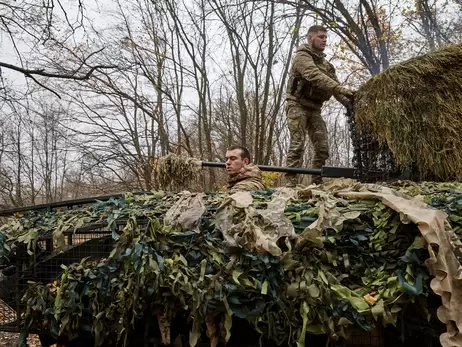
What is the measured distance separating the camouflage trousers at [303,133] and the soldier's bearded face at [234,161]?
1.02 metres

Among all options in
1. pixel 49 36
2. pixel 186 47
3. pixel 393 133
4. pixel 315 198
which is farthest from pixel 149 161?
pixel 315 198

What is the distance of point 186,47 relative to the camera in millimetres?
15062

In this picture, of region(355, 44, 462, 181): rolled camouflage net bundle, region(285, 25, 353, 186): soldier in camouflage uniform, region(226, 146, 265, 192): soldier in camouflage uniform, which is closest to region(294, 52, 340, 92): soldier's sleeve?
region(285, 25, 353, 186): soldier in camouflage uniform

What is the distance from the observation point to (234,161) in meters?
4.44

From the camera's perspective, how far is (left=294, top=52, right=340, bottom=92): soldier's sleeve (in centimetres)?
488

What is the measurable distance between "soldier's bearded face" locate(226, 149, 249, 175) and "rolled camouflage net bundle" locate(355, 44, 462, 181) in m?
1.37

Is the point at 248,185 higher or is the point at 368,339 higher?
the point at 248,185

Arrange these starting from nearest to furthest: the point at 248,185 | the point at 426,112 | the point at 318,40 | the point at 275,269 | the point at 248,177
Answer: the point at 275,269, the point at 426,112, the point at 248,185, the point at 248,177, the point at 318,40

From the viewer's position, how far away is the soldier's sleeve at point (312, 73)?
4.88m

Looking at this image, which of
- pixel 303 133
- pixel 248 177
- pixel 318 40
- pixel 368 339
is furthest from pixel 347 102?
pixel 368 339

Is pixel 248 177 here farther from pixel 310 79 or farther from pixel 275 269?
pixel 275 269

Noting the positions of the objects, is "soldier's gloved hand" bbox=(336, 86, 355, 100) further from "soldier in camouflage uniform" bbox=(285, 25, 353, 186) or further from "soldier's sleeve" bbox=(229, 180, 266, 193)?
"soldier's sleeve" bbox=(229, 180, 266, 193)

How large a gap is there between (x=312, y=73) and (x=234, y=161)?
1460mm

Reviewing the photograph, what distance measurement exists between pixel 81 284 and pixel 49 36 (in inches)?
230
